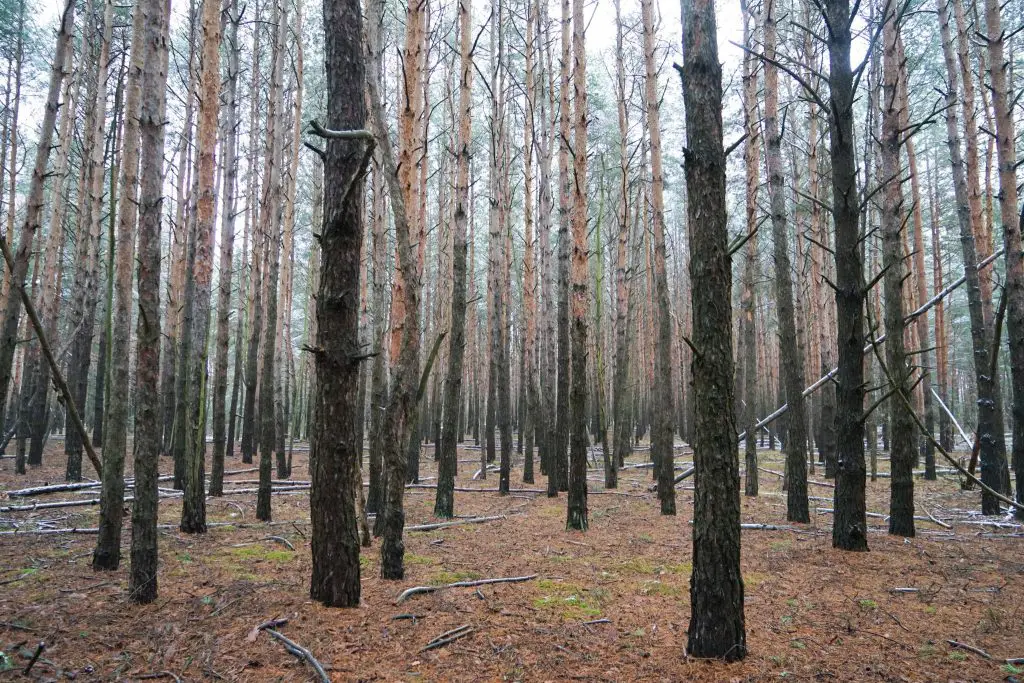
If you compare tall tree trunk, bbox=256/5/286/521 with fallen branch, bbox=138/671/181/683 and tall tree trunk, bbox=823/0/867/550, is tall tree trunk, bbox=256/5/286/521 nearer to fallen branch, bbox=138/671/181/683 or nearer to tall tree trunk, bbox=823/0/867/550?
fallen branch, bbox=138/671/181/683

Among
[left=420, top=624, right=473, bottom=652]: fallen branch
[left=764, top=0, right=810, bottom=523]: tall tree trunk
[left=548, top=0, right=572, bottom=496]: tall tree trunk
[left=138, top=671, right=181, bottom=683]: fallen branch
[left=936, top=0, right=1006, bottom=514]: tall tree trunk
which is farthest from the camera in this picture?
[left=548, top=0, right=572, bottom=496]: tall tree trunk

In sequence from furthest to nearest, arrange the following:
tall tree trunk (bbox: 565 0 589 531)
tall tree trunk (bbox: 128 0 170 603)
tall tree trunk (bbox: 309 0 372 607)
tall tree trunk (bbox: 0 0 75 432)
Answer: tall tree trunk (bbox: 565 0 589 531) < tall tree trunk (bbox: 0 0 75 432) < tall tree trunk (bbox: 128 0 170 603) < tall tree trunk (bbox: 309 0 372 607)

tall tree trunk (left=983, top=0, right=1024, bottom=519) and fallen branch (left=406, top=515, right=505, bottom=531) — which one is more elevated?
tall tree trunk (left=983, top=0, right=1024, bottom=519)

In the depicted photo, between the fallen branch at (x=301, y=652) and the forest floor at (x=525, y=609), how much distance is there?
5 centimetres

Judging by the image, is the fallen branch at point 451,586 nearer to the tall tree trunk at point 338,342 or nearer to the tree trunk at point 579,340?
the tall tree trunk at point 338,342

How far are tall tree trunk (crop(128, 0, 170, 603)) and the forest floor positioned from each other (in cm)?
36

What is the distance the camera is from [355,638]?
3.48m

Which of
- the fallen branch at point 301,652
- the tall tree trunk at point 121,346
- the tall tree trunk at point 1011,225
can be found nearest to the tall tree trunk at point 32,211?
the tall tree trunk at point 121,346

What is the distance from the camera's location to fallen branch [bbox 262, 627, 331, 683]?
9.65 ft

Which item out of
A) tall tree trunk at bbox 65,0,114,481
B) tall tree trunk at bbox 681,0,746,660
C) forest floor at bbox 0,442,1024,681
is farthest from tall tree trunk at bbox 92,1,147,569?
tall tree trunk at bbox 65,0,114,481

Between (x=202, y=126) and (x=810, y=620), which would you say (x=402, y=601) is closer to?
(x=810, y=620)

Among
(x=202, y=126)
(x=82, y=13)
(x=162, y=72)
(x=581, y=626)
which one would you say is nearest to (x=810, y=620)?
(x=581, y=626)

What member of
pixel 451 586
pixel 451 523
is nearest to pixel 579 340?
pixel 451 523

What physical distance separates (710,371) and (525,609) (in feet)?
7.37
